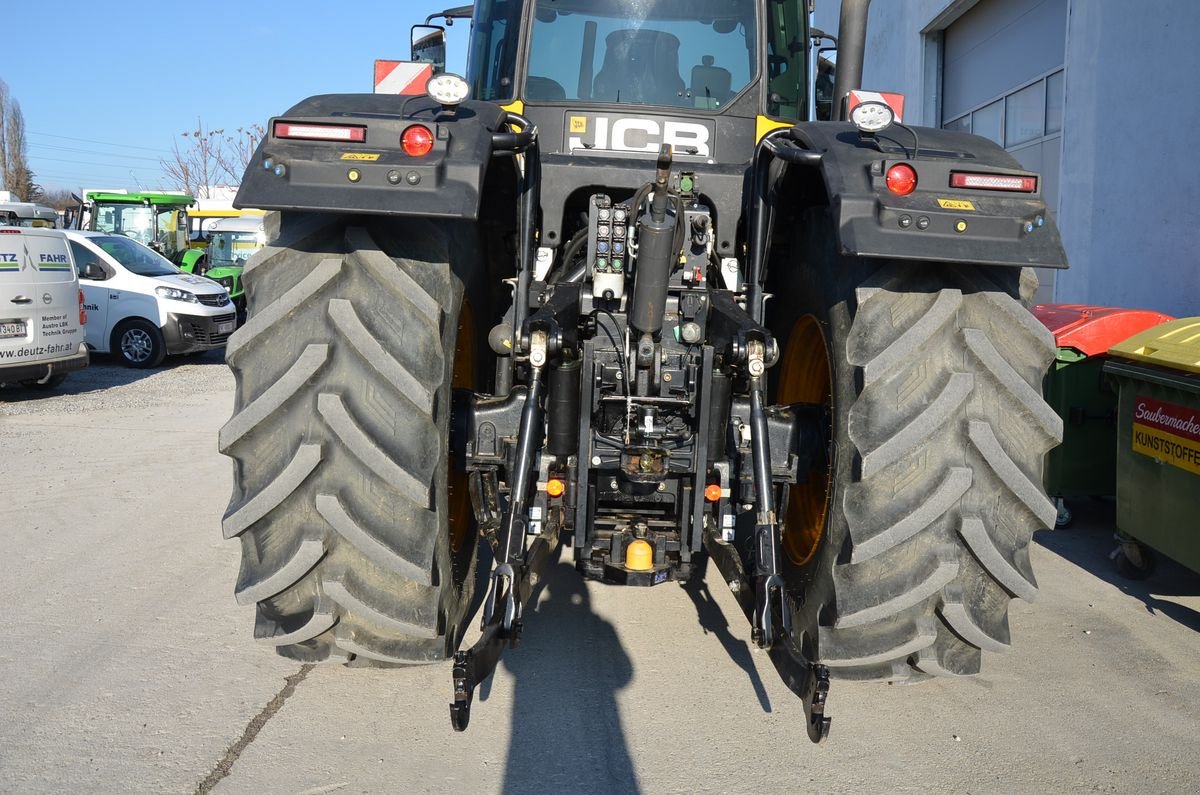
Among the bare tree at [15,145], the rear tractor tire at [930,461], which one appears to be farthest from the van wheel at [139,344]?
the bare tree at [15,145]

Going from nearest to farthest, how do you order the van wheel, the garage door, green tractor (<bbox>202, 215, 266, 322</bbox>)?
the garage door → the van wheel → green tractor (<bbox>202, 215, 266, 322</bbox>)

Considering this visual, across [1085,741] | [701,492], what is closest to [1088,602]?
[1085,741]

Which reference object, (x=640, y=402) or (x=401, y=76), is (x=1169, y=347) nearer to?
(x=640, y=402)

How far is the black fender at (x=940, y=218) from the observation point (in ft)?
9.52

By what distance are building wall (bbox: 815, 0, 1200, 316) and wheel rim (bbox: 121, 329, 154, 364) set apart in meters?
A: 12.1

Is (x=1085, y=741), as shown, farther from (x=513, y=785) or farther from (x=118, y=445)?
(x=118, y=445)

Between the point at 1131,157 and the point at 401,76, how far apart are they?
770 centimetres

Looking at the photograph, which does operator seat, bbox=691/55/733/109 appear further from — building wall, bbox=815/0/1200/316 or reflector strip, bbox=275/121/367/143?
building wall, bbox=815/0/1200/316

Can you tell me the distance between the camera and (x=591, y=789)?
117 inches

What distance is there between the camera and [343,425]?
3119mm

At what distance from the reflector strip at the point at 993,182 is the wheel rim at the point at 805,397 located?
0.81 m

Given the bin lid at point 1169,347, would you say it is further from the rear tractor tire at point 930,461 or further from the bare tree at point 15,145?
the bare tree at point 15,145

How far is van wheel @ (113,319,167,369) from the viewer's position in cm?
1448

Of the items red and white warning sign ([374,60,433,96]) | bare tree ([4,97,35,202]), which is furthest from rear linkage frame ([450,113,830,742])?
bare tree ([4,97,35,202])
